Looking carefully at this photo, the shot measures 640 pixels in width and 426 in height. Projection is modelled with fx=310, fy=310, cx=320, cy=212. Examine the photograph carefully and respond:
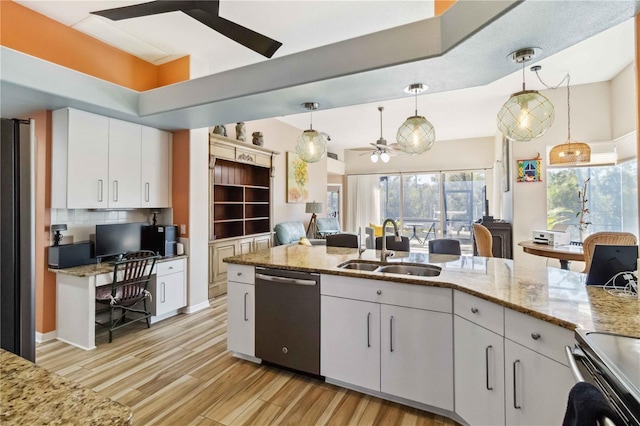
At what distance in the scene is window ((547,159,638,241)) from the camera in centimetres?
414

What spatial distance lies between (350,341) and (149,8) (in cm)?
266

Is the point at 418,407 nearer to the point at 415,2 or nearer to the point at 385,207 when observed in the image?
the point at 415,2

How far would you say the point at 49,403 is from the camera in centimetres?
70

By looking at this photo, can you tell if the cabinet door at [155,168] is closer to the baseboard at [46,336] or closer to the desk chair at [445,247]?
the baseboard at [46,336]

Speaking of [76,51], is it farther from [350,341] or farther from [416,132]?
[350,341]

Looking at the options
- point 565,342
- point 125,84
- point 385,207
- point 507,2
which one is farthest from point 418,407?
point 385,207

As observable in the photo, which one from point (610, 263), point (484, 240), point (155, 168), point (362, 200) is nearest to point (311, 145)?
point (155, 168)

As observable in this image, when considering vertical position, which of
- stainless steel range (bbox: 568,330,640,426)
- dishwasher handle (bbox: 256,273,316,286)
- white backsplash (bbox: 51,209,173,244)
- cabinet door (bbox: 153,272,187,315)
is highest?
white backsplash (bbox: 51,209,173,244)

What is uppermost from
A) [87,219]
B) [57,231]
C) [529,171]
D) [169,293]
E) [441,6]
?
[441,6]

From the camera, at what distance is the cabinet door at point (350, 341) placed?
7.20 feet

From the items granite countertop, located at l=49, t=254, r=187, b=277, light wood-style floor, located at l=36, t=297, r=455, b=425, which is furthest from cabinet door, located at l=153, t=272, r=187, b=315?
granite countertop, located at l=49, t=254, r=187, b=277

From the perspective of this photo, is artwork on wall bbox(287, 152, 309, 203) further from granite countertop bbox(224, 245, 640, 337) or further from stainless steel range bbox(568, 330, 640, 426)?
stainless steel range bbox(568, 330, 640, 426)

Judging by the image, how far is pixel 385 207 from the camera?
9.15m

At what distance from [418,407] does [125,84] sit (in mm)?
4283
